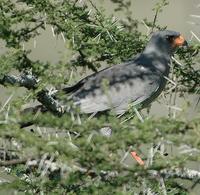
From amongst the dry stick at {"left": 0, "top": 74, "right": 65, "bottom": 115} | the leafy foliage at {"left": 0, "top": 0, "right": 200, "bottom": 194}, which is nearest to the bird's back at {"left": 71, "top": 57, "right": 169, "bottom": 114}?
the leafy foliage at {"left": 0, "top": 0, "right": 200, "bottom": 194}

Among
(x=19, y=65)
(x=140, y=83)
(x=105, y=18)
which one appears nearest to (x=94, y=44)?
(x=105, y=18)

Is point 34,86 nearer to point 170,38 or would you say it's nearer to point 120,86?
point 120,86

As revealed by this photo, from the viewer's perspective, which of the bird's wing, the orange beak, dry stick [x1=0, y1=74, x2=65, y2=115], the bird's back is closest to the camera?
dry stick [x1=0, y1=74, x2=65, y2=115]

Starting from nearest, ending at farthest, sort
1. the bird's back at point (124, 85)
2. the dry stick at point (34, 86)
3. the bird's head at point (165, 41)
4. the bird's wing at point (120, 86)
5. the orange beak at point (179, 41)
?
1. the dry stick at point (34, 86)
2. the bird's wing at point (120, 86)
3. the bird's back at point (124, 85)
4. the orange beak at point (179, 41)
5. the bird's head at point (165, 41)

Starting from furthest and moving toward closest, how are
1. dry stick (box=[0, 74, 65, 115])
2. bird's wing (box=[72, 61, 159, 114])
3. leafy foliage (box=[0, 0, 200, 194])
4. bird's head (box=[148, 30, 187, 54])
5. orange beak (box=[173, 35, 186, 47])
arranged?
bird's head (box=[148, 30, 187, 54]), orange beak (box=[173, 35, 186, 47]), bird's wing (box=[72, 61, 159, 114]), dry stick (box=[0, 74, 65, 115]), leafy foliage (box=[0, 0, 200, 194])

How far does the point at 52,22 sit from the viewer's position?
4.72m

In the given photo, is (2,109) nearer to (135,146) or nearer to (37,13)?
(135,146)

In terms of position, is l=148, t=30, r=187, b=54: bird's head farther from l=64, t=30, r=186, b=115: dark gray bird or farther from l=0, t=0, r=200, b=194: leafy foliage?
l=0, t=0, r=200, b=194: leafy foliage

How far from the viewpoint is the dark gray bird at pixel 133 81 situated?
240 inches

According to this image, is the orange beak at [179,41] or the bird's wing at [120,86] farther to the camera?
the orange beak at [179,41]

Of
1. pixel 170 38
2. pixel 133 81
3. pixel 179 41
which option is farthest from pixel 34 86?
pixel 170 38

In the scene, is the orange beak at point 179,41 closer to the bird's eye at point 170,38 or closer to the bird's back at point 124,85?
the bird's eye at point 170,38

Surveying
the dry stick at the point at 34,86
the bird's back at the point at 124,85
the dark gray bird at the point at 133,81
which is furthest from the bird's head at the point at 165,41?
the dry stick at the point at 34,86

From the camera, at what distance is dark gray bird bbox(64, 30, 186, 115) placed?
20.0 ft
